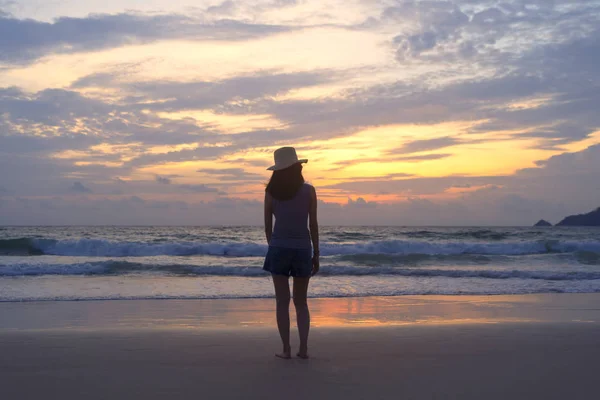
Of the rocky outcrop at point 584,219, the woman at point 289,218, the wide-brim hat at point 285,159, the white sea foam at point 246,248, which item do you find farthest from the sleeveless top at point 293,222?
the rocky outcrop at point 584,219

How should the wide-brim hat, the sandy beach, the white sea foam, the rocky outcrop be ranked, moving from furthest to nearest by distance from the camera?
the rocky outcrop < the white sea foam < the wide-brim hat < the sandy beach

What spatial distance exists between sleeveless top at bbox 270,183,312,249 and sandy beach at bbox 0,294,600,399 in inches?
38.6

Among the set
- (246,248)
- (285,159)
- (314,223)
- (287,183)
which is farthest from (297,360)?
(246,248)

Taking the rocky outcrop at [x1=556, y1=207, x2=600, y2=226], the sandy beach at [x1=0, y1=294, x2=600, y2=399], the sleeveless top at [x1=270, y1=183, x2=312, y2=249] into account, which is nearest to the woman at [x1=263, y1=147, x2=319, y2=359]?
the sleeveless top at [x1=270, y1=183, x2=312, y2=249]

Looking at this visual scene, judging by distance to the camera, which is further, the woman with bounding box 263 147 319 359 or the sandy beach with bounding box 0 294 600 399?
the woman with bounding box 263 147 319 359

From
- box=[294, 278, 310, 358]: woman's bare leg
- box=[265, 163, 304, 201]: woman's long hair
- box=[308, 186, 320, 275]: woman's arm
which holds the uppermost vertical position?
box=[265, 163, 304, 201]: woman's long hair

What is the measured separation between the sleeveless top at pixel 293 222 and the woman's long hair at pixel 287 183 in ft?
0.12

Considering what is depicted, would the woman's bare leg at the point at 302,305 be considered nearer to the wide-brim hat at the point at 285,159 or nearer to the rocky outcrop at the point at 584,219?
the wide-brim hat at the point at 285,159

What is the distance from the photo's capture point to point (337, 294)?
33.3 feet

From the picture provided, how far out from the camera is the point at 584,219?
79812mm

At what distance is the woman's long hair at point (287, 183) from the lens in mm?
4246

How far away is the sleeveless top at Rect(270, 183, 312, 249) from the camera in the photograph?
425 cm

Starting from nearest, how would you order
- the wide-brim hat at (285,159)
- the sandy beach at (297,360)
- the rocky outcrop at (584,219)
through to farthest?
the sandy beach at (297,360) < the wide-brim hat at (285,159) < the rocky outcrop at (584,219)

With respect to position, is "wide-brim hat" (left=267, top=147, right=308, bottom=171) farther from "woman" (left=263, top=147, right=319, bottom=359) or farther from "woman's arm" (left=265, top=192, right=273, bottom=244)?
"woman's arm" (left=265, top=192, right=273, bottom=244)
